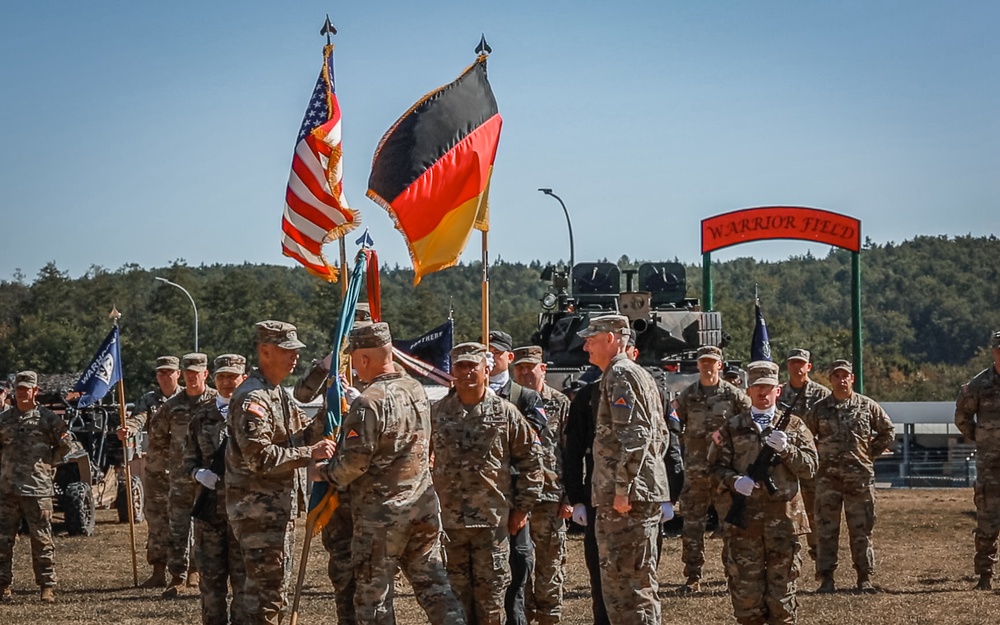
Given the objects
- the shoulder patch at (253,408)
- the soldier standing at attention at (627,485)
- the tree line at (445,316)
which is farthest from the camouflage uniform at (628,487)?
the tree line at (445,316)

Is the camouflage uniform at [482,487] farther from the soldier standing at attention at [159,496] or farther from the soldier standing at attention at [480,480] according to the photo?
the soldier standing at attention at [159,496]

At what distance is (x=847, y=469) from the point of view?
13.1 metres

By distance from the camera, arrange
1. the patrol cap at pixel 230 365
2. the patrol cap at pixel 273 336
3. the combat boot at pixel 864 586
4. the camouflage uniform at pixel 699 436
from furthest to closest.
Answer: the camouflage uniform at pixel 699 436, the combat boot at pixel 864 586, the patrol cap at pixel 230 365, the patrol cap at pixel 273 336

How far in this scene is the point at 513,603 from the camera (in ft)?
30.8

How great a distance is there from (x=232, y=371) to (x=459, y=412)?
6.89ft

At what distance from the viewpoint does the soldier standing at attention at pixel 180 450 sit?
12344 mm

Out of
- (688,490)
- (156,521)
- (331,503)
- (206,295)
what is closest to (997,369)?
(688,490)

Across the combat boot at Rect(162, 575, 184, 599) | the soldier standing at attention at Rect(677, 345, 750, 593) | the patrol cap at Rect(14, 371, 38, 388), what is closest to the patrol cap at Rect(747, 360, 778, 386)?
the soldier standing at attention at Rect(677, 345, 750, 593)

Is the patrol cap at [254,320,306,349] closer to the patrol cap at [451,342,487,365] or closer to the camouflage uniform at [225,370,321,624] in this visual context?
the camouflage uniform at [225,370,321,624]

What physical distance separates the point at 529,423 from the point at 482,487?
1036mm

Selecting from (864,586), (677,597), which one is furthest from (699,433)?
(864,586)

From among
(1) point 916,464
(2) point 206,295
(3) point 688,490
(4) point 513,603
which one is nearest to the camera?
(4) point 513,603

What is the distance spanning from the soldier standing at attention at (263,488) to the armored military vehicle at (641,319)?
943 cm

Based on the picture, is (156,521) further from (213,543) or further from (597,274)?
(597,274)
